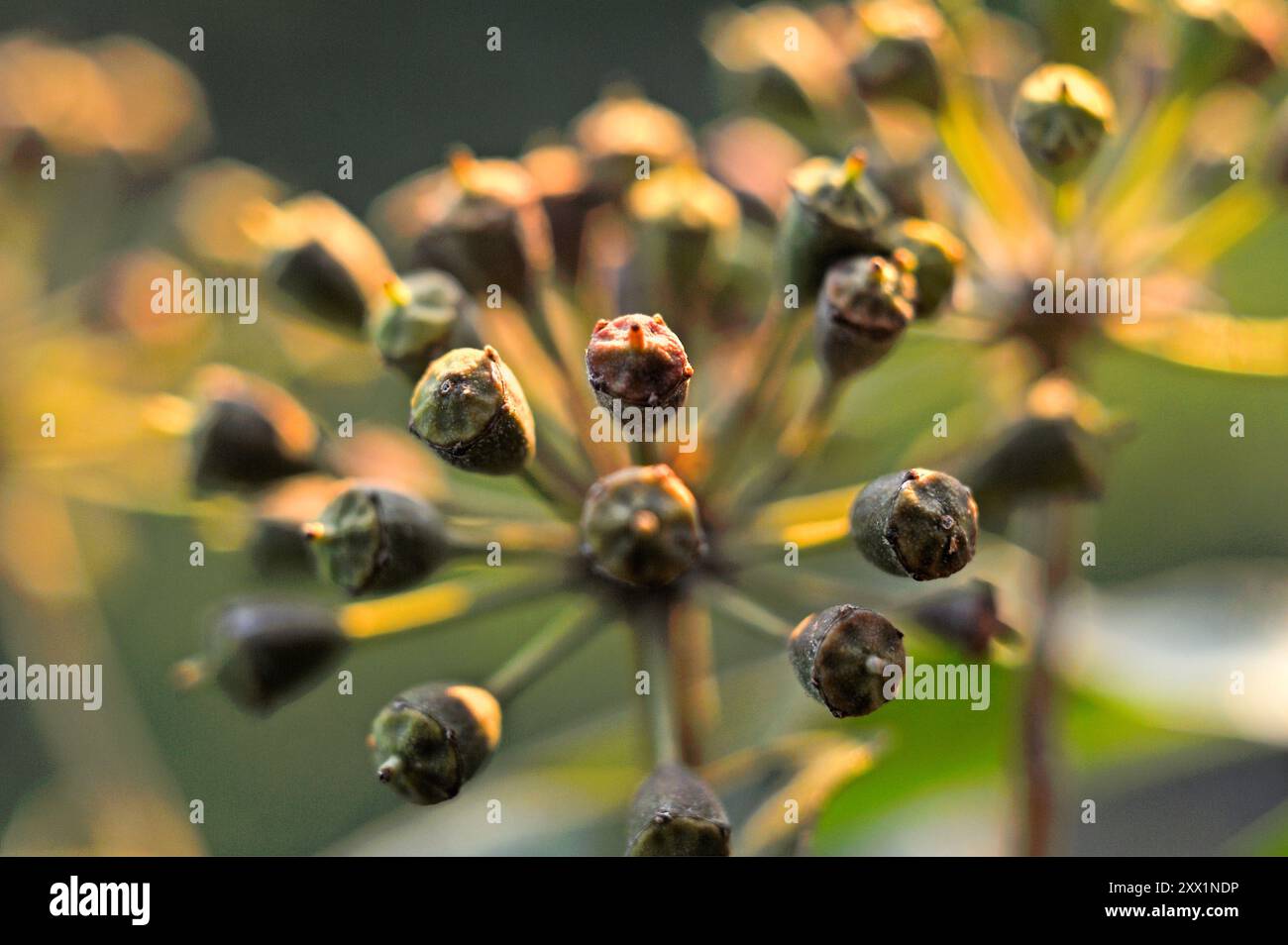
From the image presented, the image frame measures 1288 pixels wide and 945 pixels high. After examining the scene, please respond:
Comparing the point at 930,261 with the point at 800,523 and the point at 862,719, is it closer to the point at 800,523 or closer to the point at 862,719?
the point at 800,523

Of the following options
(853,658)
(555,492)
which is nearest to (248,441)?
(555,492)

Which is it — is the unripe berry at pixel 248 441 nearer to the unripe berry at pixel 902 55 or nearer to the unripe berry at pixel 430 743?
the unripe berry at pixel 430 743

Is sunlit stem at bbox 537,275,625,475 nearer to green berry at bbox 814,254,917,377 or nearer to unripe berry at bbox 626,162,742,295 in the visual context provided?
unripe berry at bbox 626,162,742,295

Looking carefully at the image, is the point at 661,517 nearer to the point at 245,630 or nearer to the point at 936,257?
the point at 936,257

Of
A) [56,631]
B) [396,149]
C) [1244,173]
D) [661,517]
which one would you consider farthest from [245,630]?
[396,149]

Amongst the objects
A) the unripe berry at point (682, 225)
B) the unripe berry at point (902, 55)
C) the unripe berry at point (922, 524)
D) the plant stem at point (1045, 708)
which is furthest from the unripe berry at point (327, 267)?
the plant stem at point (1045, 708)
